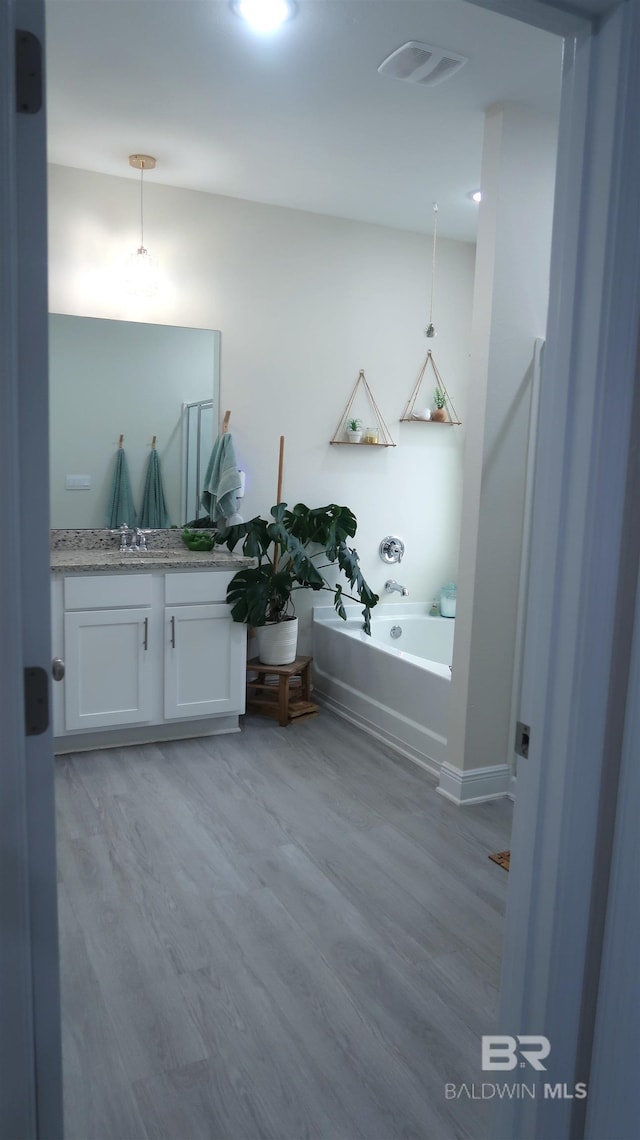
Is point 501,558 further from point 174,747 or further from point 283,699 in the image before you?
point 174,747

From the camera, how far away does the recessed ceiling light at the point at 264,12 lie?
7.70ft

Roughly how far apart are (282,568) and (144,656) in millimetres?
1015

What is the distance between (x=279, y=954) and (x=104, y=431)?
263 centimetres

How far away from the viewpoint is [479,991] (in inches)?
82.0

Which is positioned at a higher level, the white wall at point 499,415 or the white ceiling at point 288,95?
the white ceiling at point 288,95

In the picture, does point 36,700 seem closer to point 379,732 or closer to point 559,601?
point 559,601

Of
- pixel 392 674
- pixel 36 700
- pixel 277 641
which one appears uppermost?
pixel 36 700

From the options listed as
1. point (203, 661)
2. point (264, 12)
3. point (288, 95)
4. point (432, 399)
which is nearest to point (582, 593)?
point (264, 12)

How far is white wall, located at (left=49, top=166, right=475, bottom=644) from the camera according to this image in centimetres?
387

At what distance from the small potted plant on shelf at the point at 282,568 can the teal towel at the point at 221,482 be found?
120 mm

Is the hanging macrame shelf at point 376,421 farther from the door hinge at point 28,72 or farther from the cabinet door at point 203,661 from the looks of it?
the door hinge at point 28,72

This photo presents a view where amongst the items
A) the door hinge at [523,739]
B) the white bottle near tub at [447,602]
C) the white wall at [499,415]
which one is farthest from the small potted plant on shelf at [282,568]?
the door hinge at [523,739]

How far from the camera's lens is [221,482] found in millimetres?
4098

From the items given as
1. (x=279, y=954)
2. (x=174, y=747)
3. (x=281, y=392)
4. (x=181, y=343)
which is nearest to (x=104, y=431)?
(x=181, y=343)
